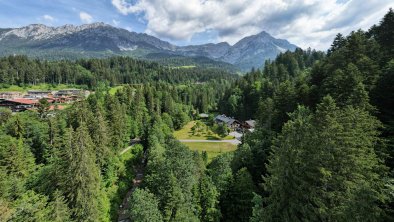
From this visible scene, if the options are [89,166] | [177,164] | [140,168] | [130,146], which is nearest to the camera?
[89,166]

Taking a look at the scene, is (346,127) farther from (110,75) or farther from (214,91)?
(110,75)

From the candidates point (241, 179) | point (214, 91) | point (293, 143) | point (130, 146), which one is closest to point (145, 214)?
point (241, 179)

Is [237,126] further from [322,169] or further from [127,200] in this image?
[322,169]

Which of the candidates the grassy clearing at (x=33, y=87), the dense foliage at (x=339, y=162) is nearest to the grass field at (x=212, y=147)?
the dense foliage at (x=339, y=162)

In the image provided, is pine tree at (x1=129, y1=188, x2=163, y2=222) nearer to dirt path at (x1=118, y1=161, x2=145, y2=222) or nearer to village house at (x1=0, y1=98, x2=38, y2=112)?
dirt path at (x1=118, y1=161, x2=145, y2=222)

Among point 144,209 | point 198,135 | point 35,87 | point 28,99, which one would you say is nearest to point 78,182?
point 144,209

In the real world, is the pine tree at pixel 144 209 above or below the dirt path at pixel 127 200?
above

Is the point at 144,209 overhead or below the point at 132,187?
overhead

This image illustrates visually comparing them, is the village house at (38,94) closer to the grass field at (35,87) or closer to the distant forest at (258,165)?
the grass field at (35,87)

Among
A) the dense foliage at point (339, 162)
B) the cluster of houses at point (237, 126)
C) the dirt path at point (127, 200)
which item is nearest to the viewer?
the dense foliage at point (339, 162)

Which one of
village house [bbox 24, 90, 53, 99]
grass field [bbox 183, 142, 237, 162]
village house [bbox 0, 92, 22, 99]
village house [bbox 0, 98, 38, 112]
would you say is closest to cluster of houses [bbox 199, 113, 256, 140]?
grass field [bbox 183, 142, 237, 162]

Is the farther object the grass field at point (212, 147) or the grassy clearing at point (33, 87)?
the grassy clearing at point (33, 87)
